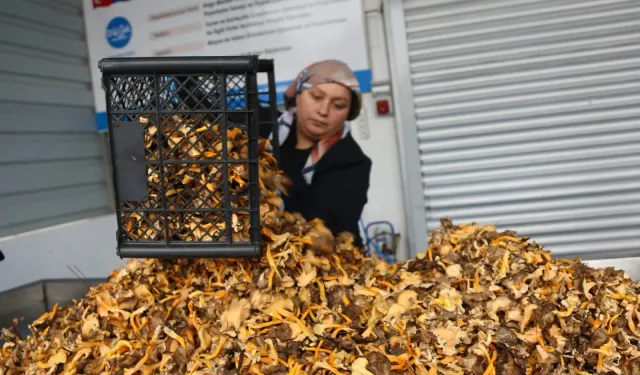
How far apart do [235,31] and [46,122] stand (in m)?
1.59

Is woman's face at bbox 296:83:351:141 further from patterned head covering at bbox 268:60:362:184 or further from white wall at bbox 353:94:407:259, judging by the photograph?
white wall at bbox 353:94:407:259

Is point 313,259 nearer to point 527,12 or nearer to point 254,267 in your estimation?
point 254,267

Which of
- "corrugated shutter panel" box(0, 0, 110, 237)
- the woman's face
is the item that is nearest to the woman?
the woman's face

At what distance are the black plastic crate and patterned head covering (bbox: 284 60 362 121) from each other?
2.11 meters

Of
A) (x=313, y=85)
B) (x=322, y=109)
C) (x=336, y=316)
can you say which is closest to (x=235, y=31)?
(x=313, y=85)

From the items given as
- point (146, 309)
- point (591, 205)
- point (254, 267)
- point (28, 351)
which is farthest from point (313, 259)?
point (591, 205)

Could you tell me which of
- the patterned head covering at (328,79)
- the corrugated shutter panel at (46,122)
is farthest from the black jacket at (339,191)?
the corrugated shutter panel at (46,122)

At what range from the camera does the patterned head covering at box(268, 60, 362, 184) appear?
3.39 meters

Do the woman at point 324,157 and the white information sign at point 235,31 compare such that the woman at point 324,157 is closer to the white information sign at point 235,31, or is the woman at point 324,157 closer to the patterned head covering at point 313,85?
the patterned head covering at point 313,85

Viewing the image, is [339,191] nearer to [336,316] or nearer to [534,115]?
[534,115]

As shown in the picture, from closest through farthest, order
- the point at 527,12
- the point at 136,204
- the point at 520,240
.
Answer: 1. the point at 136,204
2. the point at 520,240
3. the point at 527,12

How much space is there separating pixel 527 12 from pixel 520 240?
220cm

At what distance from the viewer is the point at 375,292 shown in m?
1.46

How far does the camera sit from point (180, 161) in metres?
1.33
